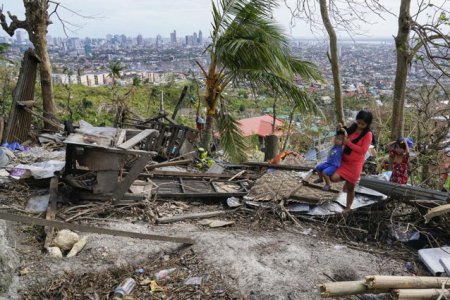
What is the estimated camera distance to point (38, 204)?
4633 millimetres

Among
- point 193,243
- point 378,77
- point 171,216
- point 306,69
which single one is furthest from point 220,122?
point 378,77

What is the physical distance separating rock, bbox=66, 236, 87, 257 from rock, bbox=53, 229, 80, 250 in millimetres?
51

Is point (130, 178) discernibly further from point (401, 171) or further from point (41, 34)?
point (41, 34)

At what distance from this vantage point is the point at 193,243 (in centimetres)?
396

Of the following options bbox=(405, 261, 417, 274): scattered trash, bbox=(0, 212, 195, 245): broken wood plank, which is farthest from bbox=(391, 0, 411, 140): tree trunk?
bbox=(0, 212, 195, 245): broken wood plank

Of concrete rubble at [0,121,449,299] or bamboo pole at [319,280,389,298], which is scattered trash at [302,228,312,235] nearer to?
concrete rubble at [0,121,449,299]

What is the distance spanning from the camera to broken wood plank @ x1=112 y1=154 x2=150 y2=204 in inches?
184

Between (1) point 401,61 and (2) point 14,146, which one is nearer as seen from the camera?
(2) point 14,146

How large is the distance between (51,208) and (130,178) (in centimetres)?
95

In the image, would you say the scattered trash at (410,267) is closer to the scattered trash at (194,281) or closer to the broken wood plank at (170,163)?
the scattered trash at (194,281)

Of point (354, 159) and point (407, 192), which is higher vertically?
point (354, 159)

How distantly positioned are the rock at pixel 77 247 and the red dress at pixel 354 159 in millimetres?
3057

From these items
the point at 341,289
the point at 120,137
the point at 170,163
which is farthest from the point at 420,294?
the point at 170,163

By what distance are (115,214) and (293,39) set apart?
490cm
